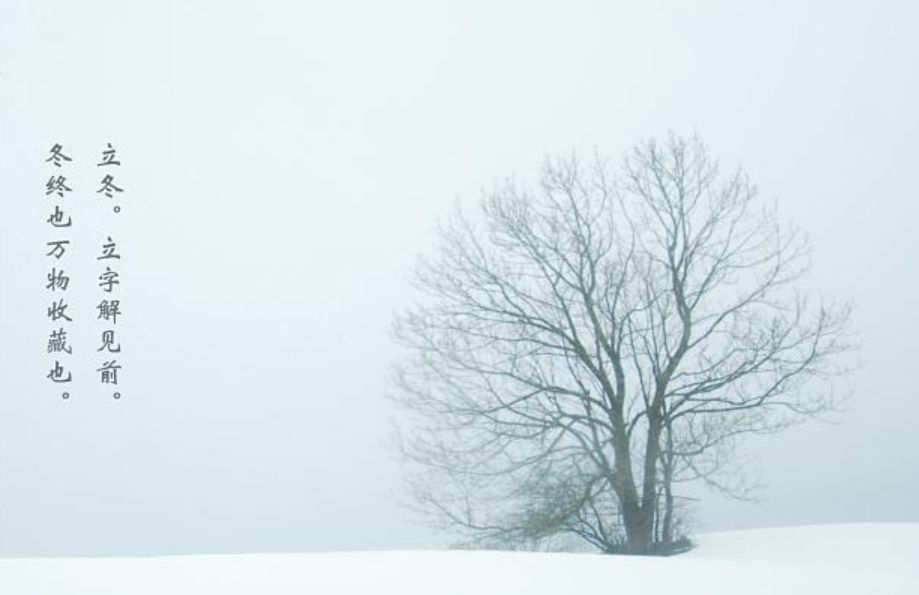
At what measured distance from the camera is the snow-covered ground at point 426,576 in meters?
5.96

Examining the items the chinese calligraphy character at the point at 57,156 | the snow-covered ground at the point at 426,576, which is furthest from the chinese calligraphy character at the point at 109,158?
the snow-covered ground at the point at 426,576

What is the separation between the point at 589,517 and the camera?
14.3 m

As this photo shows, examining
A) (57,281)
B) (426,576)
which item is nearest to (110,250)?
(57,281)

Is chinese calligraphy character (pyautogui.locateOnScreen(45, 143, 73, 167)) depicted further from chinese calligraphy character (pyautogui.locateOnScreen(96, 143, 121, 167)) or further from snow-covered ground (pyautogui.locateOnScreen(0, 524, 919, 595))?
snow-covered ground (pyautogui.locateOnScreen(0, 524, 919, 595))

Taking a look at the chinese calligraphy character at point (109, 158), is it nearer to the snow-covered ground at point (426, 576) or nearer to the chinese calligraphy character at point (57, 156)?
the chinese calligraphy character at point (57, 156)

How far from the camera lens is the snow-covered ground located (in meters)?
5.96

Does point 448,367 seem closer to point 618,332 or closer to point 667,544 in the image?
point 618,332

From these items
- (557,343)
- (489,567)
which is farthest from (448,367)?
(489,567)

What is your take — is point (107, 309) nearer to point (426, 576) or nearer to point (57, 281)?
point (57, 281)

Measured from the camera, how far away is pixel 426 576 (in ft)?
20.7

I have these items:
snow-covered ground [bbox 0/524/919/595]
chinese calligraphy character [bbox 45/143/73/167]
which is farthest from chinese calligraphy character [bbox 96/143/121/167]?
snow-covered ground [bbox 0/524/919/595]

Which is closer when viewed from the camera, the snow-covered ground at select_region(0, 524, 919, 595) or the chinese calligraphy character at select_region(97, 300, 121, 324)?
the snow-covered ground at select_region(0, 524, 919, 595)

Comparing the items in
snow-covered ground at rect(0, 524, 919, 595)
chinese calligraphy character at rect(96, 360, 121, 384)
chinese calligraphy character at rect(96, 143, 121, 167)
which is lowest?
snow-covered ground at rect(0, 524, 919, 595)

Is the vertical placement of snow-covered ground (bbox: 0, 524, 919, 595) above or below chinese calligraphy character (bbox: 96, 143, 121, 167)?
below
